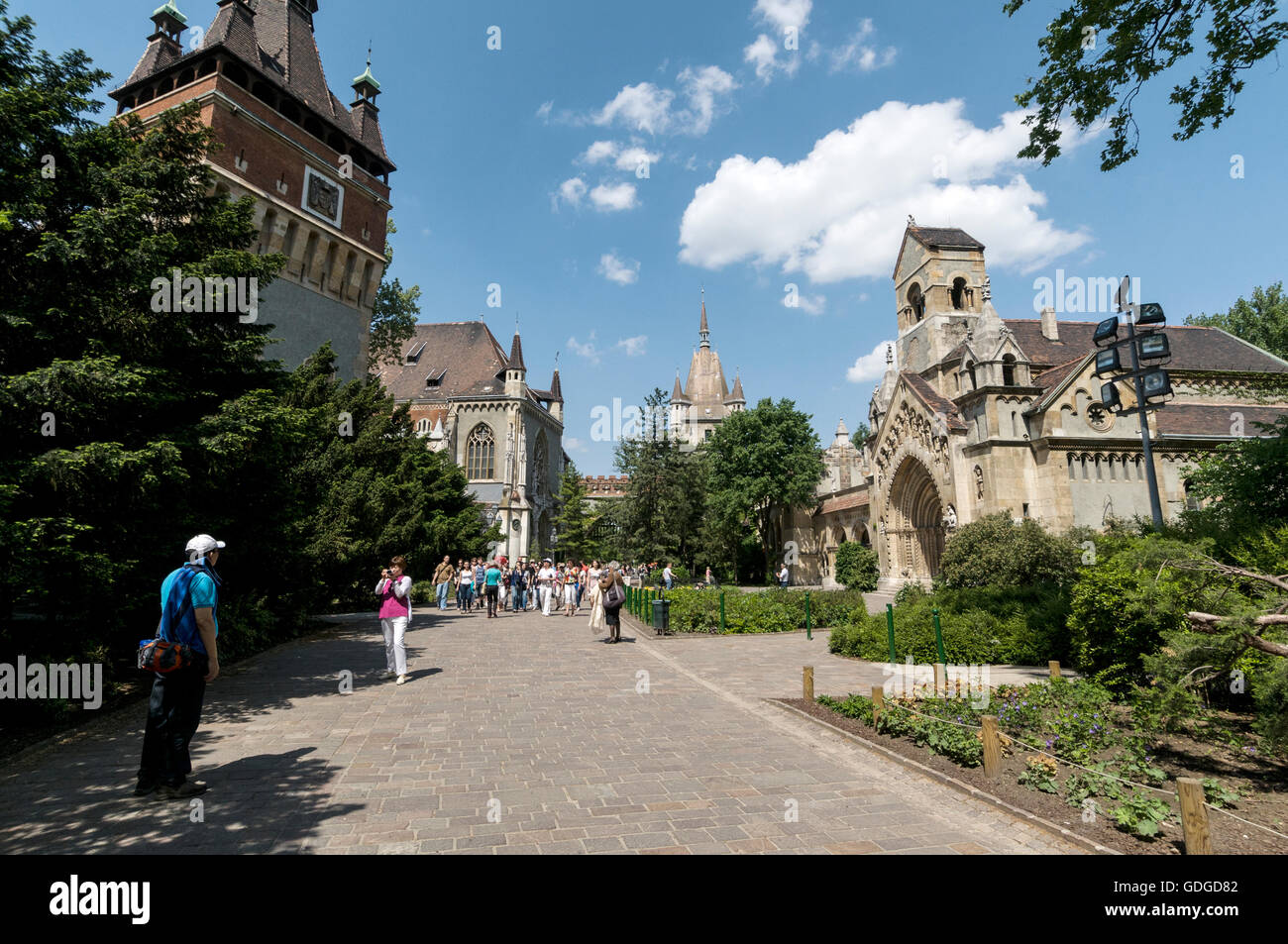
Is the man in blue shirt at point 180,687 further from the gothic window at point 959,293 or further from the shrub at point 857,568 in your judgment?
the gothic window at point 959,293

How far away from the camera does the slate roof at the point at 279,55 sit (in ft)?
85.7

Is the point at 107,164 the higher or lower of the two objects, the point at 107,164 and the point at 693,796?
the higher

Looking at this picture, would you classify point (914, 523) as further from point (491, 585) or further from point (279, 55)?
point (279, 55)

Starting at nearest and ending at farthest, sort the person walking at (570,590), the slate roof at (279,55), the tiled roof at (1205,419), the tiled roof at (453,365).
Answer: the person walking at (570,590)
the slate roof at (279,55)
the tiled roof at (1205,419)
the tiled roof at (453,365)

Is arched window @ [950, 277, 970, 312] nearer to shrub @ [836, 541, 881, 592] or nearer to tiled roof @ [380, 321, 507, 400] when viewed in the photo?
shrub @ [836, 541, 881, 592]

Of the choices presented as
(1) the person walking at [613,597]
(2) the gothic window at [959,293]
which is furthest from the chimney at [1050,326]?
(1) the person walking at [613,597]

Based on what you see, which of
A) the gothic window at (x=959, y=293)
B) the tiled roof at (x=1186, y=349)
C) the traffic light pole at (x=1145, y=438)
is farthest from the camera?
the gothic window at (x=959, y=293)

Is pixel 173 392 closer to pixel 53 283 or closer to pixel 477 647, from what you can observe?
pixel 53 283

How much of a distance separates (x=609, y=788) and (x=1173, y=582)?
6.60 meters

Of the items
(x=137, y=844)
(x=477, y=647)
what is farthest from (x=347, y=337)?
(x=137, y=844)

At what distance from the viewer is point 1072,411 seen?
25.8 m

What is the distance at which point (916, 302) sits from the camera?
4094 cm

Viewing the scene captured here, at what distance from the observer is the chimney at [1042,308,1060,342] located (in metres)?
35.1

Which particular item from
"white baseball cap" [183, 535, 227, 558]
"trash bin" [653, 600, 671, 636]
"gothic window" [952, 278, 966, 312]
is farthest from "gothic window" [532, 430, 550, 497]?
"white baseball cap" [183, 535, 227, 558]
